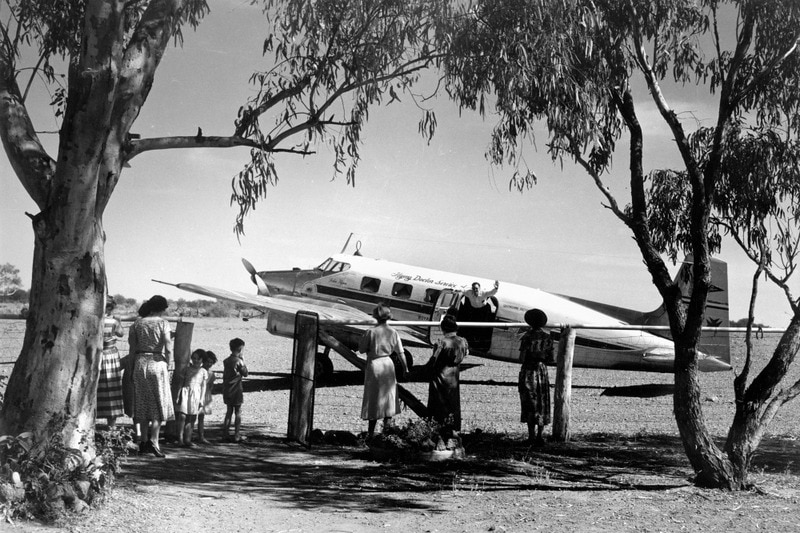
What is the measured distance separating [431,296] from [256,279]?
5423 millimetres

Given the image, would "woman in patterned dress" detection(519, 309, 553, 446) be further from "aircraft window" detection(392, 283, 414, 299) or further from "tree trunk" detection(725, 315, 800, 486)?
"aircraft window" detection(392, 283, 414, 299)

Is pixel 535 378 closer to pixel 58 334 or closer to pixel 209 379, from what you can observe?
pixel 209 379

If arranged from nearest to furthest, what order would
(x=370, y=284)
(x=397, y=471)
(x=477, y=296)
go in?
(x=397, y=471) → (x=477, y=296) → (x=370, y=284)

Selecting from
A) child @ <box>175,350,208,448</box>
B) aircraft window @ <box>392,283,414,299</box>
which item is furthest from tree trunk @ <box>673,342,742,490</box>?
aircraft window @ <box>392,283,414,299</box>

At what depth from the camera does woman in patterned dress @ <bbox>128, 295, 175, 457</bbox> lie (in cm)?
816

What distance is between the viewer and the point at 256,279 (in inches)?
848

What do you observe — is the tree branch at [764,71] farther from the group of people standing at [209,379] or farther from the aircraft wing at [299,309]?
the aircraft wing at [299,309]

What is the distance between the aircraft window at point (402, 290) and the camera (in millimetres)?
19094

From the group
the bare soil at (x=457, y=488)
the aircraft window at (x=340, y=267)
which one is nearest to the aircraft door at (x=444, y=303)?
the aircraft window at (x=340, y=267)

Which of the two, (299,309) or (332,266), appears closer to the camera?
(299,309)

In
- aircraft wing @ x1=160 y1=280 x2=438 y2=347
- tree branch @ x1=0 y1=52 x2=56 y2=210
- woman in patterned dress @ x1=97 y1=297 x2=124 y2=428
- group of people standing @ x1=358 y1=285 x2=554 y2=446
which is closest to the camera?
tree branch @ x1=0 y1=52 x2=56 y2=210

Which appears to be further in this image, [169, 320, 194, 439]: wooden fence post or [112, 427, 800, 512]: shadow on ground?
[169, 320, 194, 439]: wooden fence post

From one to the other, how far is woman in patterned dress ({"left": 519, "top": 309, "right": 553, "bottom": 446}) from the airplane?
720 centimetres

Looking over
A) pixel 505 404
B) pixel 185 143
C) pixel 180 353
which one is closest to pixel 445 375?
pixel 180 353
